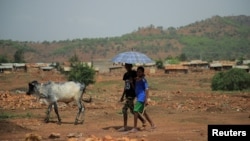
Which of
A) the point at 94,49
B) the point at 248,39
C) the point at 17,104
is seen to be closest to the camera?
the point at 17,104

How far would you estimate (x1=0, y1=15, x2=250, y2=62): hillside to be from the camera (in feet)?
363

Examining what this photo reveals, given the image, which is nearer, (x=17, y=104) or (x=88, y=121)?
(x=88, y=121)

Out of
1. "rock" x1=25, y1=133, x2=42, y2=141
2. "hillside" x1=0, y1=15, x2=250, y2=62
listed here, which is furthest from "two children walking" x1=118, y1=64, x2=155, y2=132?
"hillside" x1=0, y1=15, x2=250, y2=62

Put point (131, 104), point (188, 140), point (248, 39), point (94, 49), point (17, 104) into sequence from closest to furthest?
point (188, 140) → point (131, 104) → point (17, 104) → point (94, 49) → point (248, 39)

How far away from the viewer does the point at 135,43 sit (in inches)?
4921

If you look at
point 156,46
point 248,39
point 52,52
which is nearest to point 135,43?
point 156,46

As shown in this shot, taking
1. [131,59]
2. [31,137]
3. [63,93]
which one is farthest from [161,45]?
[31,137]

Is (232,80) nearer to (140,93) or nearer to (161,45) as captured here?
(140,93)

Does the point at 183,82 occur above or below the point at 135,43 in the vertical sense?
below

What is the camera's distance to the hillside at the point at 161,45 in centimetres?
11056

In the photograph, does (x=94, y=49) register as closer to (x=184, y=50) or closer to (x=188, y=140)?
(x=184, y=50)

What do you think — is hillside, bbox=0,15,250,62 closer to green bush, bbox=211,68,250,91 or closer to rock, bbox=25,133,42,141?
green bush, bbox=211,68,250,91

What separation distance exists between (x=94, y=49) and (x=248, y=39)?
51333 millimetres

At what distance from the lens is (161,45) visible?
122750 millimetres
